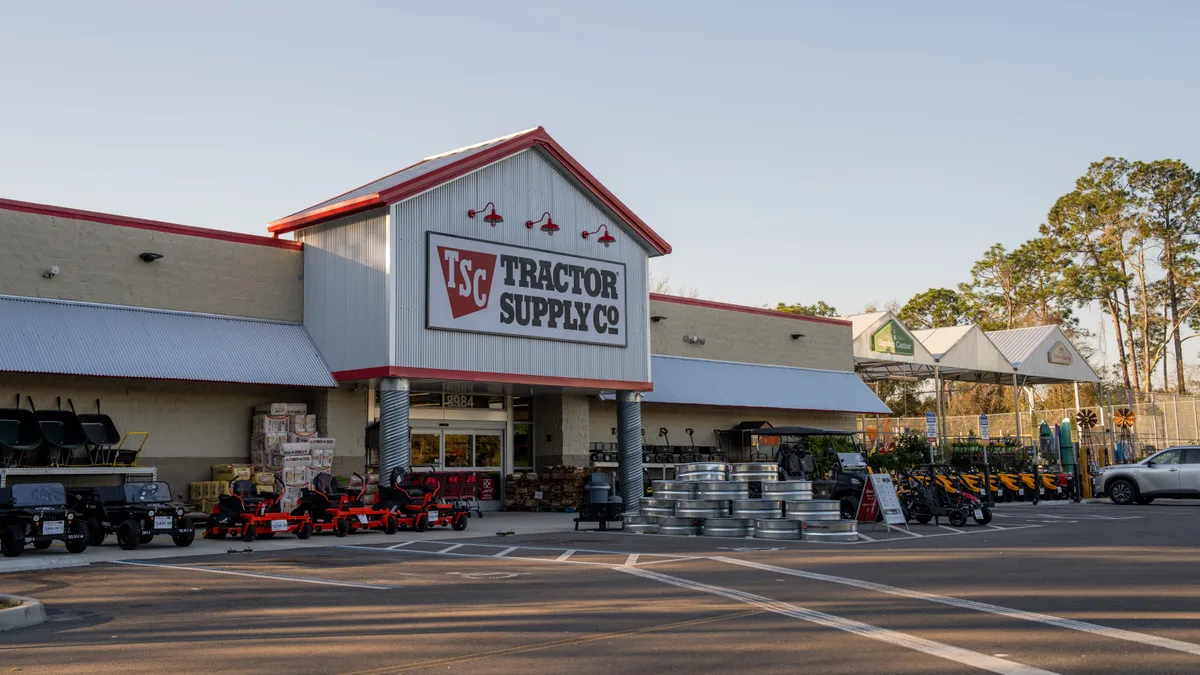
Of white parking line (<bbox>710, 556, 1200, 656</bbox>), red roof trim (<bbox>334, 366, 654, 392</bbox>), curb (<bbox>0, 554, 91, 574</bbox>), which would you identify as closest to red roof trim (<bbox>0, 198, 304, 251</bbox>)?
red roof trim (<bbox>334, 366, 654, 392</bbox>)

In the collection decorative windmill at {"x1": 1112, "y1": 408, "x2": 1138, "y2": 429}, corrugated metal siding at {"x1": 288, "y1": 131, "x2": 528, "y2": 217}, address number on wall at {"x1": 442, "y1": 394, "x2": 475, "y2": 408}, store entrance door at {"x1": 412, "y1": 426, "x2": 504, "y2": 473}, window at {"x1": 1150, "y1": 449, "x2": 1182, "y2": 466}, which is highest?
corrugated metal siding at {"x1": 288, "y1": 131, "x2": 528, "y2": 217}

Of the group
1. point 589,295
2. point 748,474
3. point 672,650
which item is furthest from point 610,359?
point 672,650

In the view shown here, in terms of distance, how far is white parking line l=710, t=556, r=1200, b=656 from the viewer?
8555mm

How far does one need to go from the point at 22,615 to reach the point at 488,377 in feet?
52.8

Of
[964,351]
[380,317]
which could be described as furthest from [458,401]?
[964,351]

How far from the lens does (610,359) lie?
94.7 feet

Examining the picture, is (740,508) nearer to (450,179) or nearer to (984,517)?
(984,517)

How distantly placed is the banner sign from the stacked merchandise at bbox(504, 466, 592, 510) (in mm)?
8899

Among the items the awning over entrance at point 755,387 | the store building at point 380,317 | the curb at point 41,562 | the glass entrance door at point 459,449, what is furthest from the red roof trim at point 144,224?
the awning over entrance at point 755,387

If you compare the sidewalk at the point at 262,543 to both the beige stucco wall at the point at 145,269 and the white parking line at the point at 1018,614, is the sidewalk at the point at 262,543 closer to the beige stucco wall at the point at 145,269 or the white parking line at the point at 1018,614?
the beige stucco wall at the point at 145,269

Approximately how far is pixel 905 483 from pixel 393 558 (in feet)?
41.5

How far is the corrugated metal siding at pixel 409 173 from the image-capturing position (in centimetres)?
2622

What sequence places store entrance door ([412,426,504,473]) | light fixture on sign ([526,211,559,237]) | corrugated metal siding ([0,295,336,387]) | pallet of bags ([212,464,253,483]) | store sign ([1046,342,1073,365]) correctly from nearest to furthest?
corrugated metal siding ([0,295,336,387]) → pallet of bags ([212,464,253,483]) → light fixture on sign ([526,211,559,237]) → store entrance door ([412,426,504,473]) → store sign ([1046,342,1073,365])

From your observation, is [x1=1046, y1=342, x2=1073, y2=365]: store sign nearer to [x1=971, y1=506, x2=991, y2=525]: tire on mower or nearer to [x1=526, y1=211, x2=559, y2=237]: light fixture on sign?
[x1=971, y1=506, x2=991, y2=525]: tire on mower
